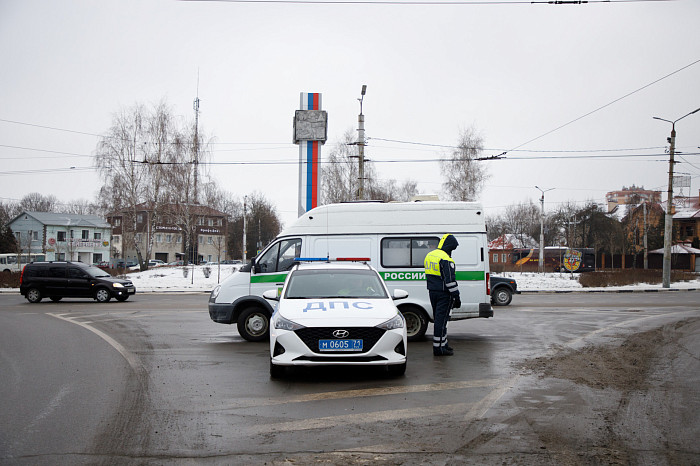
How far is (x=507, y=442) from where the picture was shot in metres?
5.10

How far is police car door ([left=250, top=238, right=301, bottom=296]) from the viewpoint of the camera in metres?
12.6

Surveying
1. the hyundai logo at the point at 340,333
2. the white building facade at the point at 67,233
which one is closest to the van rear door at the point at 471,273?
the hyundai logo at the point at 340,333

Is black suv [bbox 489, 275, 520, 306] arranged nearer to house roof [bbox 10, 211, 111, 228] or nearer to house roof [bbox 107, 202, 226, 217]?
house roof [bbox 107, 202, 226, 217]

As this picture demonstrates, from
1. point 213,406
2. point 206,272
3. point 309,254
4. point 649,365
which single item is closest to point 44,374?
point 213,406

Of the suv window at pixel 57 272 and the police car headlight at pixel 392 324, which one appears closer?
the police car headlight at pixel 392 324

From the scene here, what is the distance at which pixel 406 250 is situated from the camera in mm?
12906

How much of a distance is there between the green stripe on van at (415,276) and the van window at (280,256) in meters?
1.92

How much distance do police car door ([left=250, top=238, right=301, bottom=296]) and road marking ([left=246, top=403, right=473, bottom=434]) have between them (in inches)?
259

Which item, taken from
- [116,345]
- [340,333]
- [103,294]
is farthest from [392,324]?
[103,294]

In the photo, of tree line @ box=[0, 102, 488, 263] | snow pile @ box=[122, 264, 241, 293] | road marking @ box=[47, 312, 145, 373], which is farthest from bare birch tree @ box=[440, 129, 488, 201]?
road marking @ box=[47, 312, 145, 373]

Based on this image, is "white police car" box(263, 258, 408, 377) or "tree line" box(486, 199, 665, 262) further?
"tree line" box(486, 199, 665, 262)

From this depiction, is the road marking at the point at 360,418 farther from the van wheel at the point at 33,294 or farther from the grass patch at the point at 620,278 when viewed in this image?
the grass patch at the point at 620,278

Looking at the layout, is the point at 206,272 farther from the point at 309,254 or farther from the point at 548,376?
the point at 548,376

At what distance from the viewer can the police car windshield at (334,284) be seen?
9086 millimetres
